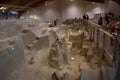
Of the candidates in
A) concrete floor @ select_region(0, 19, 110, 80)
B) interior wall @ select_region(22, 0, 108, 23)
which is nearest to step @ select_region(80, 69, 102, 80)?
concrete floor @ select_region(0, 19, 110, 80)

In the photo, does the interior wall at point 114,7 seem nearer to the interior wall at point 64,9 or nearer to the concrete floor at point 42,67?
the concrete floor at point 42,67

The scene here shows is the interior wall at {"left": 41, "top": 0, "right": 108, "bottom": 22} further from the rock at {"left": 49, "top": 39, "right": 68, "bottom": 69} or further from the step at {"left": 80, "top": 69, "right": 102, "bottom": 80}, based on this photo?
the step at {"left": 80, "top": 69, "right": 102, "bottom": 80}

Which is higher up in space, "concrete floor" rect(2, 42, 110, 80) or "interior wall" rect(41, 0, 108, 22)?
"interior wall" rect(41, 0, 108, 22)

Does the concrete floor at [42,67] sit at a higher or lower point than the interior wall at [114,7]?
lower

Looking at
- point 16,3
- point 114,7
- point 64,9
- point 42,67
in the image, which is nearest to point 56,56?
point 42,67

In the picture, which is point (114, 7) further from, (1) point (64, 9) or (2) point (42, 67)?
(1) point (64, 9)

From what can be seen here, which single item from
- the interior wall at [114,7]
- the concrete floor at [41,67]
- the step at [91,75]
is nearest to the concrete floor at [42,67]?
the concrete floor at [41,67]

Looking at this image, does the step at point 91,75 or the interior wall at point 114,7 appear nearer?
the step at point 91,75

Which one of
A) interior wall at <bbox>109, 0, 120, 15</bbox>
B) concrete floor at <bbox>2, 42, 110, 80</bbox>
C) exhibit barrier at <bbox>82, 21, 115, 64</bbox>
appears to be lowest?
concrete floor at <bbox>2, 42, 110, 80</bbox>

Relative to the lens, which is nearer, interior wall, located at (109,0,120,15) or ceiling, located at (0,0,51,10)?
ceiling, located at (0,0,51,10)

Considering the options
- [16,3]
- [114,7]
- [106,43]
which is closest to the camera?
[106,43]

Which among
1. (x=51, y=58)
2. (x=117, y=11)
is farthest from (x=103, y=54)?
(x=117, y=11)

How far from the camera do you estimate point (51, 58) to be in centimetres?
591

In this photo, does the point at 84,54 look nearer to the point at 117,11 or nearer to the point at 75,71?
the point at 75,71
